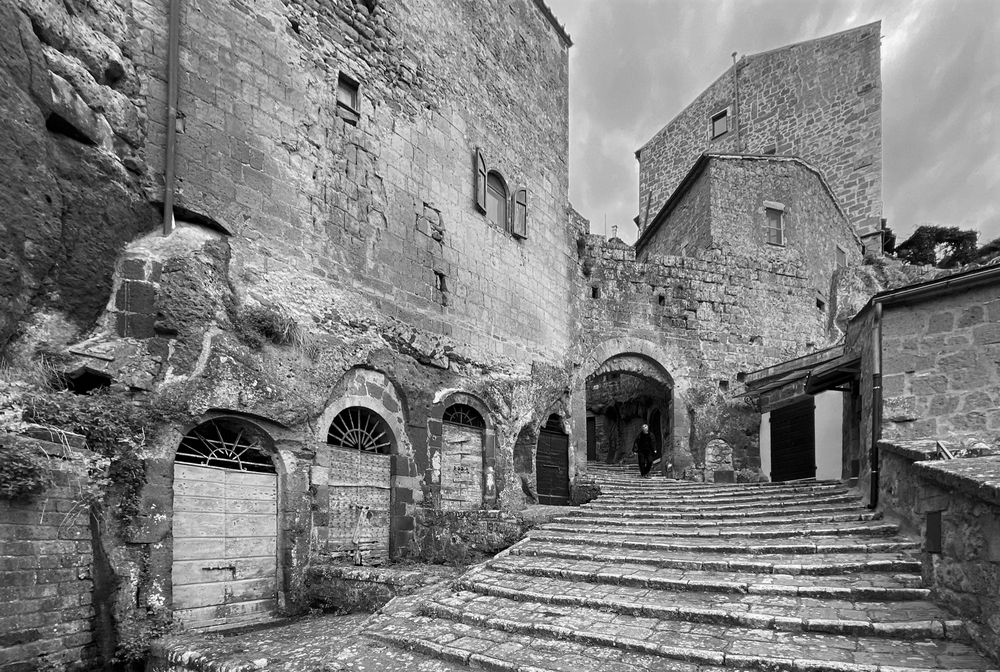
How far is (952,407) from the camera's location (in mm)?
5336

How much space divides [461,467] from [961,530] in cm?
693

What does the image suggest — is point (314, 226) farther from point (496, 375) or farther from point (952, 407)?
point (952, 407)

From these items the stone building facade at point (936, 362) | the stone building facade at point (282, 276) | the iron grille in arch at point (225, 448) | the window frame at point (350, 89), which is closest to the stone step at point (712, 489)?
the stone building facade at point (282, 276)

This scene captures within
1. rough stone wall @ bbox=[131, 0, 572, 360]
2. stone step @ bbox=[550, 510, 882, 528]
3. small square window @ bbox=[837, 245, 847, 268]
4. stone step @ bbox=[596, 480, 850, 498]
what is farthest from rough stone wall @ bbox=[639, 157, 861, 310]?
stone step @ bbox=[550, 510, 882, 528]

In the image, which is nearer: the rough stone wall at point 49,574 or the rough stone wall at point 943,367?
the rough stone wall at point 49,574

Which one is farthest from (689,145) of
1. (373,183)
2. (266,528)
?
(266,528)

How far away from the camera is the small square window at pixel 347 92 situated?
825 centimetres

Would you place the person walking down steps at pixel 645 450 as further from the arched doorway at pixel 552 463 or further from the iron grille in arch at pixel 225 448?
the iron grille in arch at pixel 225 448

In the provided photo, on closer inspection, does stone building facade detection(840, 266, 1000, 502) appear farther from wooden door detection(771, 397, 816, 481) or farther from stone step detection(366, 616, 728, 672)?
wooden door detection(771, 397, 816, 481)

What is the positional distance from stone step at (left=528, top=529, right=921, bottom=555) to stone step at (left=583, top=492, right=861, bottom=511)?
1497 mm

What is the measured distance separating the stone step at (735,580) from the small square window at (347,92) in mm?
6465

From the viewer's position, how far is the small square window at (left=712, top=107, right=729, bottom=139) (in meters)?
22.5

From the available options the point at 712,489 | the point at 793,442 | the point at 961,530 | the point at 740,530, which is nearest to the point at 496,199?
the point at 712,489

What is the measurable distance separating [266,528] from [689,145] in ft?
72.0
